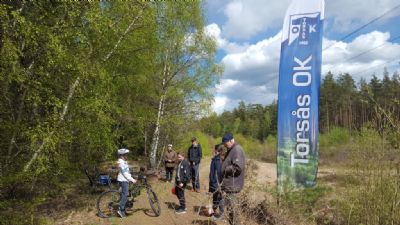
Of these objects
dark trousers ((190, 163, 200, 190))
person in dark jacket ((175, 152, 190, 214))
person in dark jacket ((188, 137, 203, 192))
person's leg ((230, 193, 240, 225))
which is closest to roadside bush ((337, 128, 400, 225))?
person's leg ((230, 193, 240, 225))

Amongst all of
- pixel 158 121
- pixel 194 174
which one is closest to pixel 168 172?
pixel 194 174

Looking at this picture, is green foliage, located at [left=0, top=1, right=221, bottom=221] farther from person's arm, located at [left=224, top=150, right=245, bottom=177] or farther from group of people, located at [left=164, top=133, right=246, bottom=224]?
person's arm, located at [left=224, top=150, right=245, bottom=177]

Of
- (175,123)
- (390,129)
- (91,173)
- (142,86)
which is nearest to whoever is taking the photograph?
(390,129)

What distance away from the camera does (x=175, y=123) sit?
20.0m

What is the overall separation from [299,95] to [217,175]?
279cm

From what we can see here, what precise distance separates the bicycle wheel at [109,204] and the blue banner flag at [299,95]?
438cm

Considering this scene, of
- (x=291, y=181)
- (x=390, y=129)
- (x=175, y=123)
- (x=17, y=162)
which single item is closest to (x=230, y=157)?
(x=291, y=181)

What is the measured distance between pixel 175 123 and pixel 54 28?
1120cm

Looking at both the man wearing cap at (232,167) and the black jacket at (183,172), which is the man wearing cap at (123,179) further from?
the man wearing cap at (232,167)

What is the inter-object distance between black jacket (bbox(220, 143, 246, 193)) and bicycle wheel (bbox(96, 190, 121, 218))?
14.3 feet

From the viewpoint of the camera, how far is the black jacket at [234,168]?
7.89 m

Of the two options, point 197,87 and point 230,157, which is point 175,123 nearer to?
point 197,87

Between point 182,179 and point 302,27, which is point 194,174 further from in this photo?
point 302,27

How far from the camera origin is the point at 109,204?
37.4ft
